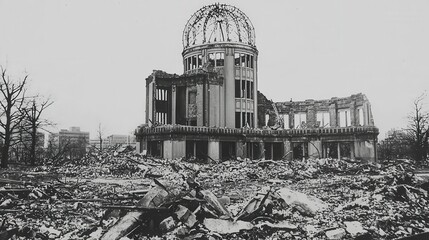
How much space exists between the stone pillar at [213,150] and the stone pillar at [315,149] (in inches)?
360

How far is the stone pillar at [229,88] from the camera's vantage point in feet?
115

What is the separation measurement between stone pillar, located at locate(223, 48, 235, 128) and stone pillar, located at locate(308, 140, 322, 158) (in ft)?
26.5

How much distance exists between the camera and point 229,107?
35.5 m

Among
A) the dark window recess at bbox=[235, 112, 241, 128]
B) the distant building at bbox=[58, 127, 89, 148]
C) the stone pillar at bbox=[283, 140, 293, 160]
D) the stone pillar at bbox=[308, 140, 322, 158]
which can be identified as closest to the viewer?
the stone pillar at bbox=[308, 140, 322, 158]

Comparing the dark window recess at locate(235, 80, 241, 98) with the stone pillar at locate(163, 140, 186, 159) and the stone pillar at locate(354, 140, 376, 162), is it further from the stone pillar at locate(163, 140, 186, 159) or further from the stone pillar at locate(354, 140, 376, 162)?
the stone pillar at locate(354, 140, 376, 162)

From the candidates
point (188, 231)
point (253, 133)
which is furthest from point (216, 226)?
point (253, 133)

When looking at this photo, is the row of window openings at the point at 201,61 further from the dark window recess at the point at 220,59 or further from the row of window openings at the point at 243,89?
the row of window openings at the point at 243,89

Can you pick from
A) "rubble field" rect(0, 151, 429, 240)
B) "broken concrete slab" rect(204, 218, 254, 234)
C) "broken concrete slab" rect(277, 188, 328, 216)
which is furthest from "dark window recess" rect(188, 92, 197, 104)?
"broken concrete slab" rect(204, 218, 254, 234)

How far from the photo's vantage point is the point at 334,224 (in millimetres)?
9906

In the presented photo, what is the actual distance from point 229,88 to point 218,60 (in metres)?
3.27

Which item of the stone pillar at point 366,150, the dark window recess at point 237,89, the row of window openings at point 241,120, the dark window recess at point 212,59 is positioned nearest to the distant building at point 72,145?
the dark window recess at point 212,59

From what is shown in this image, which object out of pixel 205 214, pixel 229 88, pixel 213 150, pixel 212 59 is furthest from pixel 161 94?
pixel 205 214

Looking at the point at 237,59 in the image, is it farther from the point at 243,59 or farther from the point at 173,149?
the point at 173,149

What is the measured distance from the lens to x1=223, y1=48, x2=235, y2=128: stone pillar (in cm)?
3519
